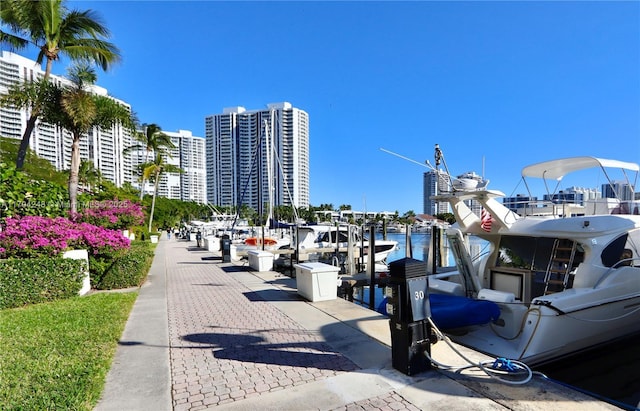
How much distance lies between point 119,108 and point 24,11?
387 cm

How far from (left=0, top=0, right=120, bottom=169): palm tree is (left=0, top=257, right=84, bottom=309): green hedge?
572 centimetres

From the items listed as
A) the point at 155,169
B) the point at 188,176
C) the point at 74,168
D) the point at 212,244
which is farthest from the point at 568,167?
the point at 188,176

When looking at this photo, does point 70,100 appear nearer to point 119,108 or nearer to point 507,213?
point 119,108

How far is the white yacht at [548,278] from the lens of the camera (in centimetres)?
584

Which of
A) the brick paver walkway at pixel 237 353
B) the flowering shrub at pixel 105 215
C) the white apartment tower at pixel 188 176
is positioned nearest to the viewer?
the brick paver walkway at pixel 237 353

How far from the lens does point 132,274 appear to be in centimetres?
981

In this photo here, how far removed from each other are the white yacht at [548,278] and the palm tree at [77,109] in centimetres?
1119

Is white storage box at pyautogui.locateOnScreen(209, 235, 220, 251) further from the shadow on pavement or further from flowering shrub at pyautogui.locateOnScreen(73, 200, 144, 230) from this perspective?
the shadow on pavement

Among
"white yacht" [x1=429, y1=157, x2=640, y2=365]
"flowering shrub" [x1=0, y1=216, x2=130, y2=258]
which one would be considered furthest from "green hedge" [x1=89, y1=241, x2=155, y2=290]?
"white yacht" [x1=429, y1=157, x2=640, y2=365]

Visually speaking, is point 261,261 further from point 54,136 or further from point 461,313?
point 54,136

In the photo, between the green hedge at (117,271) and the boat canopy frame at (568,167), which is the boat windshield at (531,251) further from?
the green hedge at (117,271)

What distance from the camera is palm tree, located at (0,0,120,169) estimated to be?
439 inches

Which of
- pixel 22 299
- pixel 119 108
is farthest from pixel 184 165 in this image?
pixel 22 299

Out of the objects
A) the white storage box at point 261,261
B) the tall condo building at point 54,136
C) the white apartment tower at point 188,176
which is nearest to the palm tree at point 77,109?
the tall condo building at point 54,136
